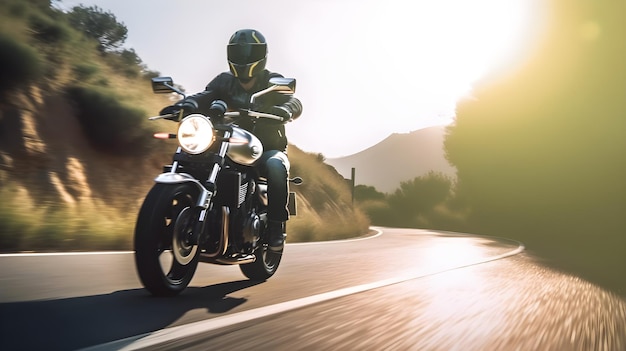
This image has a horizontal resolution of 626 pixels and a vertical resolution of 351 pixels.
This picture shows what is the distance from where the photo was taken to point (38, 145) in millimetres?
14344

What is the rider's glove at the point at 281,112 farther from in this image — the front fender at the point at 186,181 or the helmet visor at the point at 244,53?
the front fender at the point at 186,181

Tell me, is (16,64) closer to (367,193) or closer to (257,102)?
(257,102)

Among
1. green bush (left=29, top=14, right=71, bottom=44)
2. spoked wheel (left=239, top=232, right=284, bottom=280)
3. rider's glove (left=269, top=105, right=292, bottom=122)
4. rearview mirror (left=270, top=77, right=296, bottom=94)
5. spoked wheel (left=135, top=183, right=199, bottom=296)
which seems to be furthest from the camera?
green bush (left=29, top=14, right=71, bottom=44)

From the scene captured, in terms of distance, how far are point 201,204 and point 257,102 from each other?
1.67 meters

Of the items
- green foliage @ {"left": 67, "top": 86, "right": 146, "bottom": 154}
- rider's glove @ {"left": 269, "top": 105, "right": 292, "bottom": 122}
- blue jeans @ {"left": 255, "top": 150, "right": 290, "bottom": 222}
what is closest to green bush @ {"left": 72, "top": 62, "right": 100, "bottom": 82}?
green foliage @ {"left": 67, "top": 86, "right": 146, "bottom": 154}

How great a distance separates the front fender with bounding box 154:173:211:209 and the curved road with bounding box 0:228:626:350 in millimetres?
749

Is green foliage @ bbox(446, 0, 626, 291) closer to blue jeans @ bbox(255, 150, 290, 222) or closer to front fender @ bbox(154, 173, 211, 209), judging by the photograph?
blue jeans @ bbox(255, 150, 290, 222)

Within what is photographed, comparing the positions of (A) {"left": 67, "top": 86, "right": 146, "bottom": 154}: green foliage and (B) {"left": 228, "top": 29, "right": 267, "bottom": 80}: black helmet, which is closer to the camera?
(B) {"left": 228, "top": 29, "right": 267, "bottom": 80}: black helmet

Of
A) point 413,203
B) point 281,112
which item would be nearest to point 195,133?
point 281,112

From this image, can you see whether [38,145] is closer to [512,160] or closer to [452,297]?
[452,297]

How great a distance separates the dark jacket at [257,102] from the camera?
21.8ft

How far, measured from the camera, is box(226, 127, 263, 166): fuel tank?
230 inches

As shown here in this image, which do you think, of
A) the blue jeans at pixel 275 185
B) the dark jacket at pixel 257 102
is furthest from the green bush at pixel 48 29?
the blue jeans at pixel 275 185

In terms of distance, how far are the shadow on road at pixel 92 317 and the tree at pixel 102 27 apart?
18.2m
